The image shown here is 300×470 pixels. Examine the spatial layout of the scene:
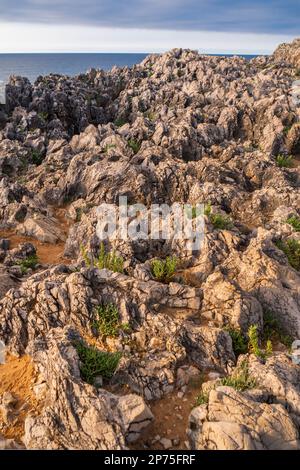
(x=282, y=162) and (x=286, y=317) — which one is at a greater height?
(x=282, y=162)

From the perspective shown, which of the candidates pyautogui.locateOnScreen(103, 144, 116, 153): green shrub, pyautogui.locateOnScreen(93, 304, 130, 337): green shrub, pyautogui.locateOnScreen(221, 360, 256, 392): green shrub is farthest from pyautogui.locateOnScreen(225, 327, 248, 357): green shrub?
pyautogui.locateOnScreen(103, 144, 116, 153): green shrub

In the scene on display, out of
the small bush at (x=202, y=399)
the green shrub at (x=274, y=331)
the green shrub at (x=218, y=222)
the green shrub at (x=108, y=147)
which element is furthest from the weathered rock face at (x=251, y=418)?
the green shrub at (x=108, y=147)

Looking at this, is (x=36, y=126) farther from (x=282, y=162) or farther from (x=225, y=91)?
(x=282, y=162)

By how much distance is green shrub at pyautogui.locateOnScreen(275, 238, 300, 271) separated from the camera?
15.5 metres

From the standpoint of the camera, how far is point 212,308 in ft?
40.8

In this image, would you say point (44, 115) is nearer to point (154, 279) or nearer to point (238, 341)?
point (154, 279)

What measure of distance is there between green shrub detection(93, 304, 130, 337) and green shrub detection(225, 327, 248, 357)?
10.5ft

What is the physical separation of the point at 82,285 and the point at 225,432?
6.18 metres

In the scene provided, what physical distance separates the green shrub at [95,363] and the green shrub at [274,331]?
5.22 m

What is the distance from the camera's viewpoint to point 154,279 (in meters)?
13.8

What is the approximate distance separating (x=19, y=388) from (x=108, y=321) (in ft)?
10.1

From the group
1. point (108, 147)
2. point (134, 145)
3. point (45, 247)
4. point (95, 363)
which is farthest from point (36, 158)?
point (95, 363)

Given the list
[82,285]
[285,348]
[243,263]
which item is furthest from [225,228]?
[82,285]

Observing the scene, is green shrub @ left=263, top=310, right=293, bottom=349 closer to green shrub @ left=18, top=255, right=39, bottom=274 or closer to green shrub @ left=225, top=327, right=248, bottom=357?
green shrub @ left=225, top=327, right=248, bottom=357
